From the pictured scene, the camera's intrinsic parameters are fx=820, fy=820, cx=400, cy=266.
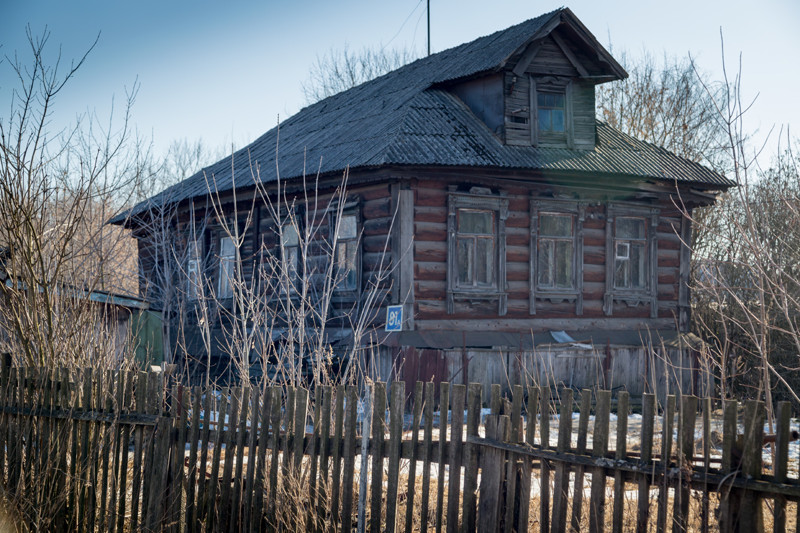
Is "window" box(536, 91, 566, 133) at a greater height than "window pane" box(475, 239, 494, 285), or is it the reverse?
"window" box(536, 91, 566, 133)

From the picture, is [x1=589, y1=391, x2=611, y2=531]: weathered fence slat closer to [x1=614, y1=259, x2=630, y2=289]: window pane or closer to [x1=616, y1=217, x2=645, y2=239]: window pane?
[x1=614, y1=259, x2=630, y2=289]: window pane

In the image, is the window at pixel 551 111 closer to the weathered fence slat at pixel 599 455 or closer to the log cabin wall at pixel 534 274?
the log cabin wall at pixel 534 274

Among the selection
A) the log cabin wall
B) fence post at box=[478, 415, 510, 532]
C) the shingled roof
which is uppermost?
the shingled roof

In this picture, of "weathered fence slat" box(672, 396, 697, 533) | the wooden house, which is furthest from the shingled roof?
"weathered fence slat" box(672, 396, 697, 533)

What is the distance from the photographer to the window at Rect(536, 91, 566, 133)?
1584cm

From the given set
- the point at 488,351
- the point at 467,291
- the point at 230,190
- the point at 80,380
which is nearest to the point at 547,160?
the point at 467,291

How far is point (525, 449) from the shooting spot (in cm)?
418

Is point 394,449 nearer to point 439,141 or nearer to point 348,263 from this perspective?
point 439,141

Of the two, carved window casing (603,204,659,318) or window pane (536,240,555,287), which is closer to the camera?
window pane (536,240,555,287)

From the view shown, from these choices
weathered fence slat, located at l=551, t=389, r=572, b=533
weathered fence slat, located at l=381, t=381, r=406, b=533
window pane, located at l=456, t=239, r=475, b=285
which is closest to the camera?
weathered fence slat, located at l=551, t=389, r=572, b=533

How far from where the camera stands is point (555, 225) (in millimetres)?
15453

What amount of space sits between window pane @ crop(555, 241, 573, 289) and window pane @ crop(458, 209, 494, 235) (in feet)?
5.13

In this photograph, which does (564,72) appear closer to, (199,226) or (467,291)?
(467,291)

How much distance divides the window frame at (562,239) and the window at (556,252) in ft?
0.12
